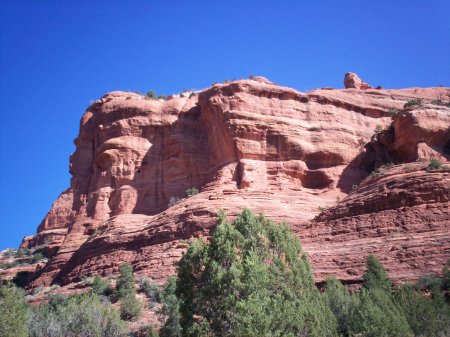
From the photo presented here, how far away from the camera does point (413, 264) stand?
1163 inches

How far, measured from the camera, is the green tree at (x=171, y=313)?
23891mm

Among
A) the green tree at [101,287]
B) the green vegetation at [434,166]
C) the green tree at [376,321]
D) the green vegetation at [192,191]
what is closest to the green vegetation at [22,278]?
the green tree at [101,287]

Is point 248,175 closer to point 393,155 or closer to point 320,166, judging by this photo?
point 320,166

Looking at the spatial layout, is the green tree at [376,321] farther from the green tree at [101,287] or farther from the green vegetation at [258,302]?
the green tree at [101,287]

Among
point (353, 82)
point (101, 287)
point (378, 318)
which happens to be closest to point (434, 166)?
point (378, 318)

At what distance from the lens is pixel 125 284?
34250mm

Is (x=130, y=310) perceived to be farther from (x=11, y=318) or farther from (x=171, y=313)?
(x=11, y=318)

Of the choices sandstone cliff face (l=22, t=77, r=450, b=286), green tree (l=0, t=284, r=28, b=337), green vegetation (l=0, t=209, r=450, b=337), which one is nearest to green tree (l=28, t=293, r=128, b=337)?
green vegetation (l=0, t=209, r=450, b=337)

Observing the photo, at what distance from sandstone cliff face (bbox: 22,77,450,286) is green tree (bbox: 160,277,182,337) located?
7182 mm

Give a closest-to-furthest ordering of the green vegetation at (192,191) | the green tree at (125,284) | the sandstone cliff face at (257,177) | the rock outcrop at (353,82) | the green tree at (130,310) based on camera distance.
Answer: the green tree at (130,310) < the green tree at (125,284) < the sandstone cliff face at (257,177) < the green vegetation at (192,191) < the rock outcrop at (353,82)

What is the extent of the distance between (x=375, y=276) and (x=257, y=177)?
65.0ft

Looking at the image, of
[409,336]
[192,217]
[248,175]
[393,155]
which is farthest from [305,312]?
[393,155]

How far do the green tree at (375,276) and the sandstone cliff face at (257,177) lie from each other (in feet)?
5.96

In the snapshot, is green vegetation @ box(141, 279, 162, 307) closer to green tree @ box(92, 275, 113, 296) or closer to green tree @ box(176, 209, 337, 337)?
green tree @ box(92, 275, 113, 296)
